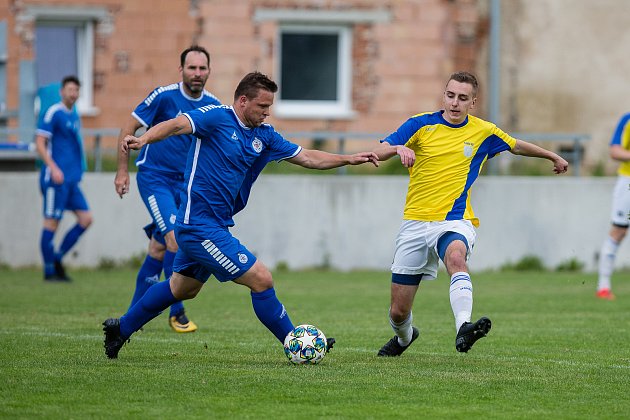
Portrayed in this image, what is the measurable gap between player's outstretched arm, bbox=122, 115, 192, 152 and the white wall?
978 centimetres

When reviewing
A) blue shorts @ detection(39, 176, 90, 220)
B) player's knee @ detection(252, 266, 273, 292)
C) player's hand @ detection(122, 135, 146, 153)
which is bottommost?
blue shorts @ detection(39, 176, 90, 220)

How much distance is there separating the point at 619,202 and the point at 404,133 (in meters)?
6.12

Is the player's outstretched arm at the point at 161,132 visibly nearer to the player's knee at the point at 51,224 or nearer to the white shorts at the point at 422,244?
the white shorts at the point at 422,244

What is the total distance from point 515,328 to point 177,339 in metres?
3.11

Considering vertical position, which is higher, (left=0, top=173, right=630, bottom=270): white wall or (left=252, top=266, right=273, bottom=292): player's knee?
(left=252, top=266, right=273, bottom=292): player's knee

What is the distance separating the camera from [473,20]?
23953 mm

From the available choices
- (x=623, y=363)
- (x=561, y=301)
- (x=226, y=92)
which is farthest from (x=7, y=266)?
(x=623, y=363)

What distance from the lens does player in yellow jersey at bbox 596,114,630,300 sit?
46.7 ft

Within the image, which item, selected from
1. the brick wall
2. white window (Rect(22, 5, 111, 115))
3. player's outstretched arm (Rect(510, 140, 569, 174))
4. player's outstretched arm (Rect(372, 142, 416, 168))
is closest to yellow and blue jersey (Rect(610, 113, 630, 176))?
player's outstretched arm (Rect(510, 140, 569, 174))

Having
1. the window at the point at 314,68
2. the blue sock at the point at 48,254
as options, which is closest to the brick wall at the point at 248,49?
the window at the point at 314,68

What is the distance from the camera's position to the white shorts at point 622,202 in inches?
567

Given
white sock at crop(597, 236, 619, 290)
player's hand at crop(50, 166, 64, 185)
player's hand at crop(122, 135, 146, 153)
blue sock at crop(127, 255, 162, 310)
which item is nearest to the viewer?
player's hand at crop(122, 135, 146, 153)

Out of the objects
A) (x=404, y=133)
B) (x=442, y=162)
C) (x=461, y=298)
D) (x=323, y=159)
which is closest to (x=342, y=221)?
(x=442, y=162)

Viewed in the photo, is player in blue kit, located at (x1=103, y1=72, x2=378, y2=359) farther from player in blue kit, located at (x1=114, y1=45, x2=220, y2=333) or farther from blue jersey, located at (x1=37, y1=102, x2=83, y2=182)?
blue jersey, located at (x1=37, y1=102, x2=83, y2=182)
